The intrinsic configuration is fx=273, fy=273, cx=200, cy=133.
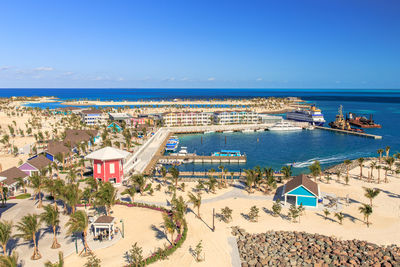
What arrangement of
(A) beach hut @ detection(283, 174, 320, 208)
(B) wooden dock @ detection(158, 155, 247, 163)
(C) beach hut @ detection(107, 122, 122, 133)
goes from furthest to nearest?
(C) beach hut @ detection(107, 122, 122, 133), (B) wooden dock @ detection(158, 155, 247, 163), (A) beach hut @ detection(283, 174, 320, 208)

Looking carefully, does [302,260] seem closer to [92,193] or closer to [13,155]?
[92,193]

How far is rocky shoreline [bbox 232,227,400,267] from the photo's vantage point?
89.1 ft

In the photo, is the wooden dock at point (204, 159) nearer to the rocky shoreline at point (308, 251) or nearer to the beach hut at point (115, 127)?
the beach hut at point (115, 127)

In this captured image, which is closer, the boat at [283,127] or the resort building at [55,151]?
the resort building at [55,151]

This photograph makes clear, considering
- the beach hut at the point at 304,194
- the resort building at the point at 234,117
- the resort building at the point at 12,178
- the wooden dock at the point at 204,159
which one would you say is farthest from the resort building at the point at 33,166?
the resort building at the point at 234,117

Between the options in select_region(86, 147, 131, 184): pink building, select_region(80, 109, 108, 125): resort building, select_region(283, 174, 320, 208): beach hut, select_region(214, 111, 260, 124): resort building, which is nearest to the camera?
select_region(283, 174, 320, 208): beach hut

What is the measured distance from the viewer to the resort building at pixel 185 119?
128250mm

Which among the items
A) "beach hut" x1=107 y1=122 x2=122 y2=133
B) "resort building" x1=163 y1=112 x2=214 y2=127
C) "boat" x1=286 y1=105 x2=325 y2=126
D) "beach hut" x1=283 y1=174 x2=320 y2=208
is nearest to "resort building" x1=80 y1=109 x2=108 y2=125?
"beach hut" x1=107 y1=122 x2=122 y2=133

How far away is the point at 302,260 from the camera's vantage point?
27422mm

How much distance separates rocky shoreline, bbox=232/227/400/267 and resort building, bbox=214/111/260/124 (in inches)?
4140

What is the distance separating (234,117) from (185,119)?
81.2 ft

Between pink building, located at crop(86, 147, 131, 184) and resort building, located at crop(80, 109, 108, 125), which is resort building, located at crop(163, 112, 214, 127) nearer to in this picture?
resort building, located at crop(80, 109, 108, 125)

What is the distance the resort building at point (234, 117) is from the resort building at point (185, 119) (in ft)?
15.6

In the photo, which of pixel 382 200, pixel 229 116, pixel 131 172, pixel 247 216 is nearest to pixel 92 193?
pixel 131 172
